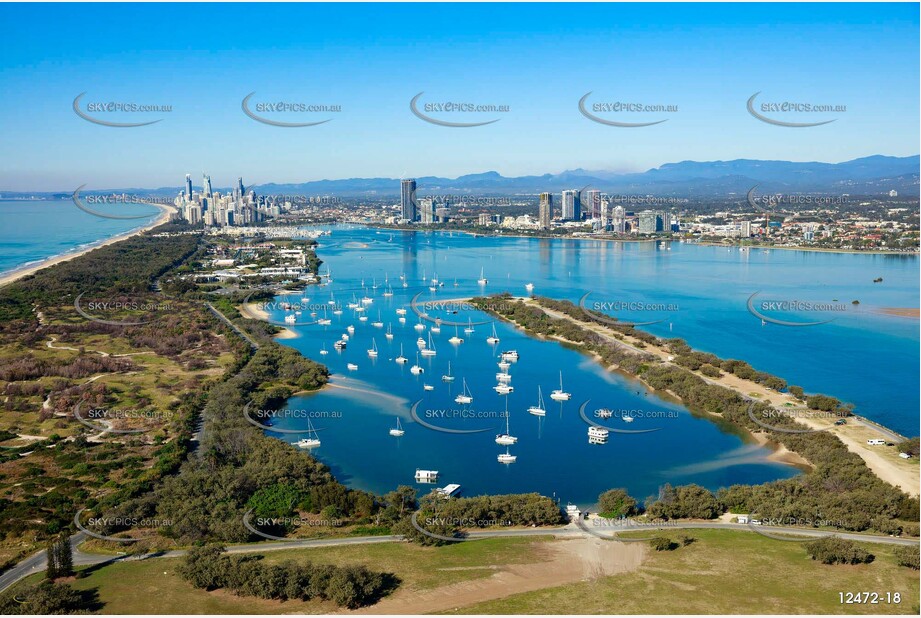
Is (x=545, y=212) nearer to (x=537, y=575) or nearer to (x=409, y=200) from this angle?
(x=409, y=200)

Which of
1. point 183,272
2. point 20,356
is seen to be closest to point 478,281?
point 183,272

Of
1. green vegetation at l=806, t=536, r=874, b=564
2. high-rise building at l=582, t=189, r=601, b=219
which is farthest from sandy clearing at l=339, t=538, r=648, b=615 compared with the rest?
high-rise building at l=582, t=189, r=601, b=219

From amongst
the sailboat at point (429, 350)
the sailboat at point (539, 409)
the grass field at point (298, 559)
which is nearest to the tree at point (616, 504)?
the grass field at point (298, 559)

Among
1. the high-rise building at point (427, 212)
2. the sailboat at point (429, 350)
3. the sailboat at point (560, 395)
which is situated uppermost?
the high-rise building at point (427, 212)

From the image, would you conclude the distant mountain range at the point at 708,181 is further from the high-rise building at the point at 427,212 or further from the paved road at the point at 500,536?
the paved road at the point at 500,536

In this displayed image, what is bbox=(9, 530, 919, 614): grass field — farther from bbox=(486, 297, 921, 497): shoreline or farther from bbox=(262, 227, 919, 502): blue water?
bbox=(486, 297, 921, 497): shoreline
